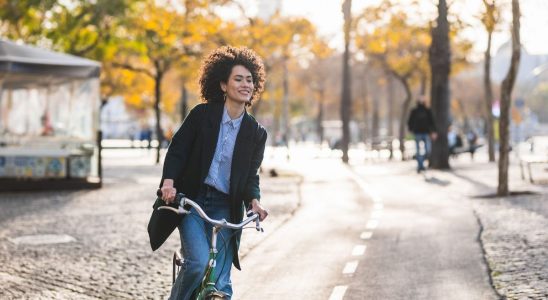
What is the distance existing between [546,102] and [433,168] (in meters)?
109

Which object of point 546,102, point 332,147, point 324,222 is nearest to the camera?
point 324,222

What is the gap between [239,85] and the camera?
511cm

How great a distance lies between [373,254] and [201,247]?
493 cm

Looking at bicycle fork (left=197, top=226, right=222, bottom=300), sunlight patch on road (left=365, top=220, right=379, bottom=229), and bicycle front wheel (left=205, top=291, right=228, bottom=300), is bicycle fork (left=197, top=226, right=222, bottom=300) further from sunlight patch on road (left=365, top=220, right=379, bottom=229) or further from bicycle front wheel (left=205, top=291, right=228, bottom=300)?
sunlight patch on road (left=365, top=220, right=379, bottom=229)

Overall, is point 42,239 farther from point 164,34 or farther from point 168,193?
point 164,34

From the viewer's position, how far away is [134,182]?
901 inches

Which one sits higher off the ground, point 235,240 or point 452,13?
point 452,13

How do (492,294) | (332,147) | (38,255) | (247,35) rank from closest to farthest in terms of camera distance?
(492,294) < (38,255) < (247,35) < (332,147)

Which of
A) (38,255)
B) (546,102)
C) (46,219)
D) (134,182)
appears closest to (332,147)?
(134,182)

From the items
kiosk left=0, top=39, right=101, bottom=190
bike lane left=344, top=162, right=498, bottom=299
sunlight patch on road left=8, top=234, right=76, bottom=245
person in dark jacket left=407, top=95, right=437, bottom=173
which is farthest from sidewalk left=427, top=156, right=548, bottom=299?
kiosk left=0, top=39, right=101, bottom=190

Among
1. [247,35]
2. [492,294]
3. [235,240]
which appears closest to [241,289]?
[492,294]

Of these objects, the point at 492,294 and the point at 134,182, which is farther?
the point at 134,182

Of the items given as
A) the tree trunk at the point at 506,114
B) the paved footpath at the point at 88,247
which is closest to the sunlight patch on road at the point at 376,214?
the paved footpath at the point at 88,247

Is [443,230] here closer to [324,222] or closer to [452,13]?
[324,222]
